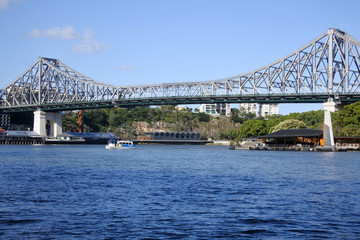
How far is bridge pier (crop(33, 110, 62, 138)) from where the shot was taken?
5541 inches

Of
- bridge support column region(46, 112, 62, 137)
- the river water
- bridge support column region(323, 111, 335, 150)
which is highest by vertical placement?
bridge support column region(46, 112, 62, 137)

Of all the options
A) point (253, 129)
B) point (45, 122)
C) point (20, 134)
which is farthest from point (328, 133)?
point (20, 134)

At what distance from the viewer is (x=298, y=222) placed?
20.0 m

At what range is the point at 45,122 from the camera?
145375 mm

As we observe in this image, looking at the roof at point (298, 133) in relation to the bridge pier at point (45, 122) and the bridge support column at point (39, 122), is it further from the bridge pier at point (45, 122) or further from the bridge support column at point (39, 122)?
the bridge pier at point (45, 122)

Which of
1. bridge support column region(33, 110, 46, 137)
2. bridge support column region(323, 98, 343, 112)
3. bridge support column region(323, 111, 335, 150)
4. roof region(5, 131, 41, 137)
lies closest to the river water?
bridge support column region(323, 111, 335, 150)

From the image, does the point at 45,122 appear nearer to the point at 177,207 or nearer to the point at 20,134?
the point at 20,134

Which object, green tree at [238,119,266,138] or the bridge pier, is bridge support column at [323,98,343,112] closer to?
green tree at [238,119,266,138]

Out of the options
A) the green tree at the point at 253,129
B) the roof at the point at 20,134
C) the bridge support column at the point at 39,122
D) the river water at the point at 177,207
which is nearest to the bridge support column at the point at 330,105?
the green tree at the point at 253,129

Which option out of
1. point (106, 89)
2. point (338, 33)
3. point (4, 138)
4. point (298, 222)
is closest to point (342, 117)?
point (338, 33)

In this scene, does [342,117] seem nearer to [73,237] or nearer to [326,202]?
[326,202]

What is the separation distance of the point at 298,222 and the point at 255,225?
6.29ft

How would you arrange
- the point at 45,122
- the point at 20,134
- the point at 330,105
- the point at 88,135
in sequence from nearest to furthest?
the point at 330,105 → the point at 20,134 → the point at 45,122 → the point at 88,135

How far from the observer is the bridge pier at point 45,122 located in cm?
14075
